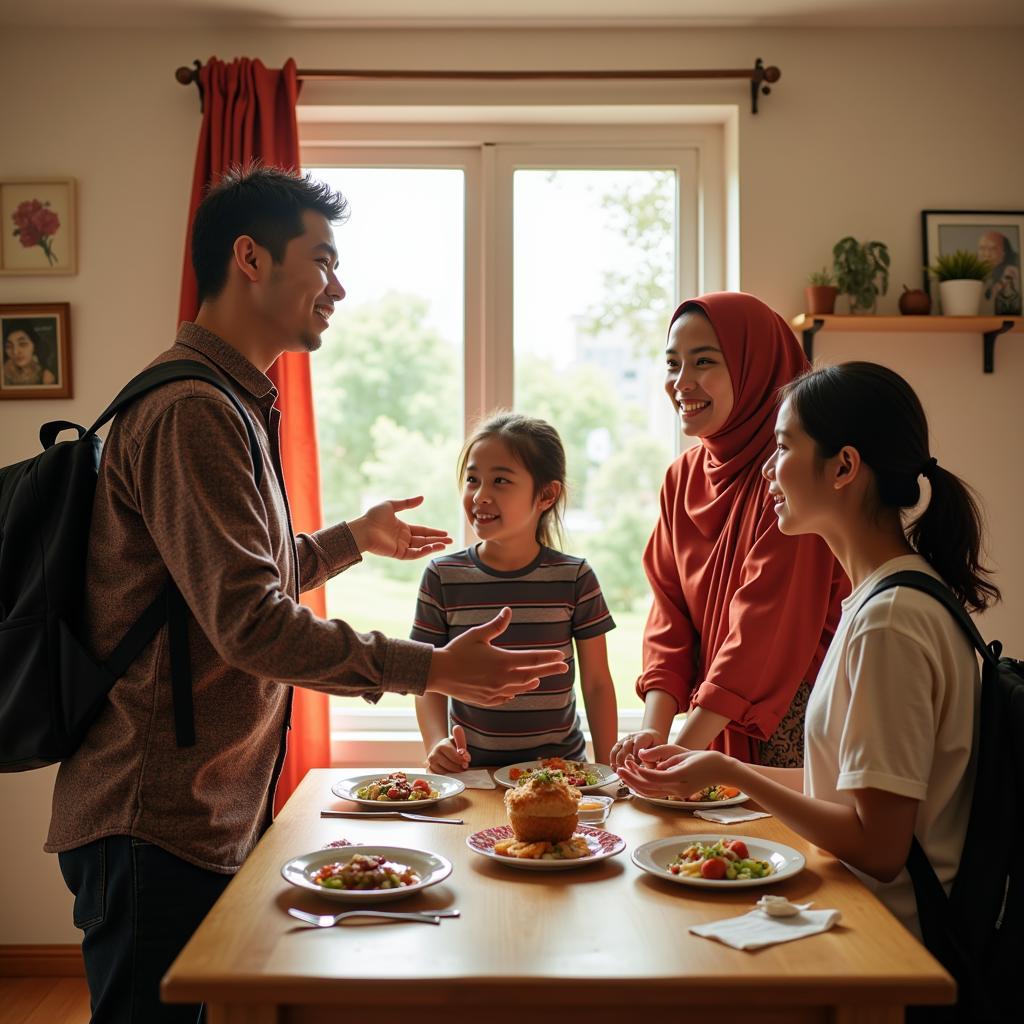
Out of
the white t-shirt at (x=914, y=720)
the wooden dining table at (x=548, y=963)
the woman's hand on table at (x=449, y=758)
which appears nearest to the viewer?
the wooden dining table at (x=548, y=963)

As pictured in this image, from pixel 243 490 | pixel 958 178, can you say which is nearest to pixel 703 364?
pixel 243 490

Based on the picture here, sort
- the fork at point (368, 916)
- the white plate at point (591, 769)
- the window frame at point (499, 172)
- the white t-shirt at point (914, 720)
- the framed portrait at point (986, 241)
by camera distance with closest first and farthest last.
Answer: the fork at point (368, 916) → the white t-shirt at point (914, 720) → the white plate at point (591, 769) → the framed portrait at point (986, 241) → the window frame at point (499, 172)

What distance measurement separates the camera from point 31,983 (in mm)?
3355

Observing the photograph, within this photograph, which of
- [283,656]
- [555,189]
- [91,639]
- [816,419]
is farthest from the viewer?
[555,189]

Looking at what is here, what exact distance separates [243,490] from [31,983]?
263 cm

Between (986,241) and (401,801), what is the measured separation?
8.57 feet

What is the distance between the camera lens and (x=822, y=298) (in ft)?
10.5

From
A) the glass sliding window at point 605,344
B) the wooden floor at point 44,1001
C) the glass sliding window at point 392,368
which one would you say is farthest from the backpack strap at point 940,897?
the wooden floor at point 44,1001

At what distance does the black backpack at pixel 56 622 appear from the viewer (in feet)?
4.98

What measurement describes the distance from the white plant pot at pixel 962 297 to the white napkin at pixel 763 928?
2.40 m

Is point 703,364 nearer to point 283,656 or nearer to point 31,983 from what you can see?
point 283,656

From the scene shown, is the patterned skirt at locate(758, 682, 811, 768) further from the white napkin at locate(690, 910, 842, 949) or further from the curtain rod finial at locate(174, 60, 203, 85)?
the curtain rod finial at locate(174, 60, 203, 85)

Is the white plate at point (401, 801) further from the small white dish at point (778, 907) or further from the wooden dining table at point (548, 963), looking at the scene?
the small white dish at point (778, 907)

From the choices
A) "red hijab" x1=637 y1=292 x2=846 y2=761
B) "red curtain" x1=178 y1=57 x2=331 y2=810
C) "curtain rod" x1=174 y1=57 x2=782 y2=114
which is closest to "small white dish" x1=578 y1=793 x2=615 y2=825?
"red hijab" x1=637 y1=292 x2=846 y2=761
